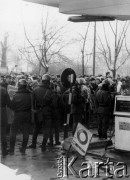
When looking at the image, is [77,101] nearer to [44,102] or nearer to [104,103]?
[104,103]

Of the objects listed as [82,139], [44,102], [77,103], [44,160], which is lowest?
[44,160]

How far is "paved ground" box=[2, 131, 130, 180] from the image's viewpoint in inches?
247

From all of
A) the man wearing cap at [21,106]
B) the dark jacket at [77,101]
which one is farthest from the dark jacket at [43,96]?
the dark jacket at [77,101]

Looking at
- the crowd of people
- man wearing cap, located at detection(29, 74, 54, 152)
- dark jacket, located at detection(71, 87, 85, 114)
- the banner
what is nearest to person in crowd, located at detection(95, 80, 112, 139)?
the crowd of people

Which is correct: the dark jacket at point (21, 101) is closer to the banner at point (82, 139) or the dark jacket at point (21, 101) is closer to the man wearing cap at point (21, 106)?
the man wearing cap at point (21, 106)

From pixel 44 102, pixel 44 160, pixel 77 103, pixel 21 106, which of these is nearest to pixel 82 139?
pixel 44 160

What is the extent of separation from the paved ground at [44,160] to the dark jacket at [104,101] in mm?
1298

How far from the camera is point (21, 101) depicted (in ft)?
25.3

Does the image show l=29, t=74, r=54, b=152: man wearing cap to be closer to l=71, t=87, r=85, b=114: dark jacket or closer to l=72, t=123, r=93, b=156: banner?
l=72, t=123, r=93, b=156: banner

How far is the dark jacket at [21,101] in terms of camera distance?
7.72 m

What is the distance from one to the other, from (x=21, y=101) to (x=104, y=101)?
2.64 metres

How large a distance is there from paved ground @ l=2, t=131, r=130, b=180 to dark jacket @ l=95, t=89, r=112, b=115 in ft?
4.26

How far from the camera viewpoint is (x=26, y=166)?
6.79 m

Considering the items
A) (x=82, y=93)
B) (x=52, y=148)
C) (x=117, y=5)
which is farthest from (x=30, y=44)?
(x=117, y=5)
